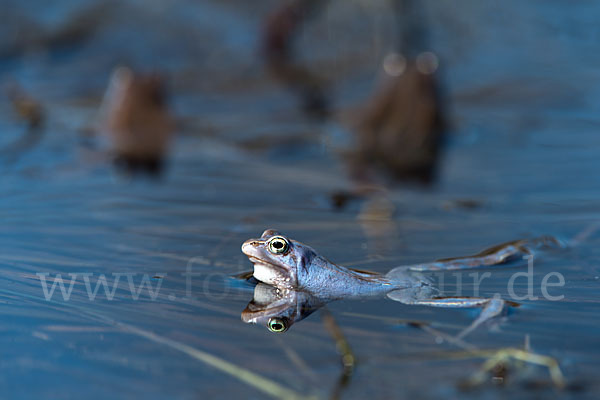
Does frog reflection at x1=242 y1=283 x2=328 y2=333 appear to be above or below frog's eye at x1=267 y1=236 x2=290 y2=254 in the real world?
below

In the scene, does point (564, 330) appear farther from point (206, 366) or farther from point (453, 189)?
point (453, 189)

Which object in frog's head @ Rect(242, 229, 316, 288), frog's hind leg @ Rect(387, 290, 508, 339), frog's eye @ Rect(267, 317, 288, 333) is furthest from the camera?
frog's head @ Rect(242, 229, 316, 288)

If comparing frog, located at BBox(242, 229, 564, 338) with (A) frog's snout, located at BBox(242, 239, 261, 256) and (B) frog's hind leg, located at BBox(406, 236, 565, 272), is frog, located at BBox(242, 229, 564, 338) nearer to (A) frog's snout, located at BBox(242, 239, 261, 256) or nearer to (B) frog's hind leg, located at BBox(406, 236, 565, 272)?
(A) frog's snout, located at BBox(242, 239, 261, 256)

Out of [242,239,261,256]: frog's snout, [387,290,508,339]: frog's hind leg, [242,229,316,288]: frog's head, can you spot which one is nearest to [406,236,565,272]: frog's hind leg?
[387,290,508,339]: frog's hind leg

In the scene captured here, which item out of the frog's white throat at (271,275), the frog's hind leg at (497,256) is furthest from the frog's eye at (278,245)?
the frog's hind leg at (497,256)

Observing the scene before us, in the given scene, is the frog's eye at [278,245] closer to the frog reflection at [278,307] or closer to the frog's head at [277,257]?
the frog's head at [277,257]

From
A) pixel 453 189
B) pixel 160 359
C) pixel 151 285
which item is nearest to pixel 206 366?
pixel 160 359

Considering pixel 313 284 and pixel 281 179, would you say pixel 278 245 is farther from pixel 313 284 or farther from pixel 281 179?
pixel 281 179
